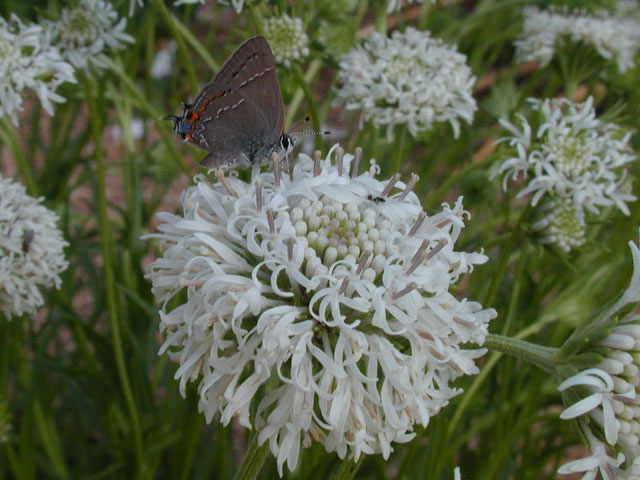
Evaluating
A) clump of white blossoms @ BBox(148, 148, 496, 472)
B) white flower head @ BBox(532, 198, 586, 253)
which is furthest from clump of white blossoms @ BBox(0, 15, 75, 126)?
white flower head @ BBox(532, 198, 586, 253)

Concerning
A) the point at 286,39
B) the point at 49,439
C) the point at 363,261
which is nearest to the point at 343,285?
the point at 363,261

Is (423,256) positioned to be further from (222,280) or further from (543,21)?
(543,21)

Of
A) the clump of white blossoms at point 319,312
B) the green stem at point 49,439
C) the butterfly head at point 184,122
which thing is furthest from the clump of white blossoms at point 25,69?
the green stem at point 49,439

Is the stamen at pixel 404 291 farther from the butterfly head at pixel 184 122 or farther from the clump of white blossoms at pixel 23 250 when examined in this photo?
the clump of white blossoms at pixel 23 250

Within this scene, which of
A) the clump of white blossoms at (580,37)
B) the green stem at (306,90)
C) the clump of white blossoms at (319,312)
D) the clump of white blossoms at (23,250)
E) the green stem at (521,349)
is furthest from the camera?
the clump of white blossoms at (580,37)

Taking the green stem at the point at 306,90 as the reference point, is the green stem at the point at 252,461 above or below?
below

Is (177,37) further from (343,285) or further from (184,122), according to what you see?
(343,285)

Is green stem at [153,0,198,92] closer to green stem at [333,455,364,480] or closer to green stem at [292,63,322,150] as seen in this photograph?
green stem at [292,63,322,150]

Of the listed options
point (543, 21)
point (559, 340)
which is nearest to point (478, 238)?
point (559, 340)
